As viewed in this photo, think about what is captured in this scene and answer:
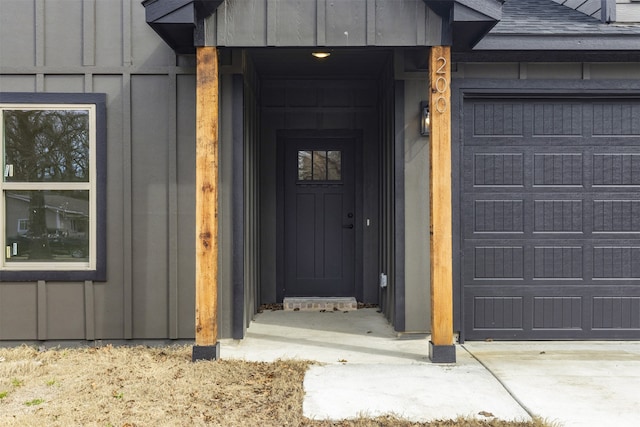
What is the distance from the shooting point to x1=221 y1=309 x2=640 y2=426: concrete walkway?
3.41 m

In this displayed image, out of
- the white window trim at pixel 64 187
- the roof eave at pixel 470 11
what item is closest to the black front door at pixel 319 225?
the white window trim at pixel 64 187

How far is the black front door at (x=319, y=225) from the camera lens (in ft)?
24.0

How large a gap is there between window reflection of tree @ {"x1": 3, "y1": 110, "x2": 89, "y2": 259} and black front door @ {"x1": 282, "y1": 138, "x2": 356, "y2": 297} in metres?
2.86

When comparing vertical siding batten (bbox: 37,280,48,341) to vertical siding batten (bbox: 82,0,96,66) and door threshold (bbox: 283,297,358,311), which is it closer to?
vertical siding batten (bbox: 82,0,96,66)

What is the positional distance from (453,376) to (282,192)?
3812mm

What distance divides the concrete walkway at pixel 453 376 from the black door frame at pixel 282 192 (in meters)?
1.41

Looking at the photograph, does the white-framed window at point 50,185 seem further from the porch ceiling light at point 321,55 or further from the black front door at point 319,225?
the black front door at point 319,225

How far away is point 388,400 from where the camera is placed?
3.58 metres

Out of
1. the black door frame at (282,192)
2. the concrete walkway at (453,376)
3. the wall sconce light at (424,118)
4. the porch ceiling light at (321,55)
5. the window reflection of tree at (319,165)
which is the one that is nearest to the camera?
the concrete walkway at (453,376)

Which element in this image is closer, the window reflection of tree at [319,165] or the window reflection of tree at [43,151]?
the window reflection of tree at [43,151]

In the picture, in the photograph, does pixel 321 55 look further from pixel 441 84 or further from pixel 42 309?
pixel 42 309

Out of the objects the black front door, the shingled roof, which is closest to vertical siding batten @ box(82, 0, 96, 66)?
the black front door

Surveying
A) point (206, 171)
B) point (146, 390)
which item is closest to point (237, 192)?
point (206, 171)

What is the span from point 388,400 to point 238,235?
2.24 meters
